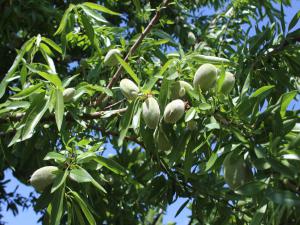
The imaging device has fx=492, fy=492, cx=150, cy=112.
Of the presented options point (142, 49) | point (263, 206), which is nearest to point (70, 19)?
point (142, 49)

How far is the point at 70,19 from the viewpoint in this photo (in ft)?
5.67

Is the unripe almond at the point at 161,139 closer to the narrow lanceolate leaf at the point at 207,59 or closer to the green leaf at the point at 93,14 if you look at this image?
the narrow lanceolate leaf at the point at 207,59

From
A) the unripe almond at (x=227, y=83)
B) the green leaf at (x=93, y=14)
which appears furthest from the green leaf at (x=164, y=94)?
the green leaf at (x=93, y=14)

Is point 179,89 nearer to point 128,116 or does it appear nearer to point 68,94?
point 128,116

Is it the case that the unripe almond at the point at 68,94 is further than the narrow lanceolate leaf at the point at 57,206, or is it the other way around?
the unripe almond at the point at 68,94

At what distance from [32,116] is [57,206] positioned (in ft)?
0.90

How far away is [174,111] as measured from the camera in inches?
46.7

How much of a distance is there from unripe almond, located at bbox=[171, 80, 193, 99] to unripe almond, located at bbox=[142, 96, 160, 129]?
0.07m

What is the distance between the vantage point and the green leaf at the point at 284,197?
0.95 m

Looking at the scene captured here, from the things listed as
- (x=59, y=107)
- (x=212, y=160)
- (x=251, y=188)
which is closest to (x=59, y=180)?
(x=59, y=107)

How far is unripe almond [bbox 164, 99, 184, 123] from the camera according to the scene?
1186 mm

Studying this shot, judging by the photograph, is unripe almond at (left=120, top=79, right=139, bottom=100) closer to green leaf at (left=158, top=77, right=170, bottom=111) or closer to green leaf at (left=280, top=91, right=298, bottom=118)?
green leaf at (left=158, top=77, right=170, bottom=111)

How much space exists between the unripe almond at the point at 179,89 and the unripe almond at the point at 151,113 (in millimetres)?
67

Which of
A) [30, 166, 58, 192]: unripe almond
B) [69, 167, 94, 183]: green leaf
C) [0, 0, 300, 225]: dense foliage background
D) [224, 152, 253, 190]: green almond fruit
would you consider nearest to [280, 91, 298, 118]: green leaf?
[0, 0, 300, 225]: dense foliage background
